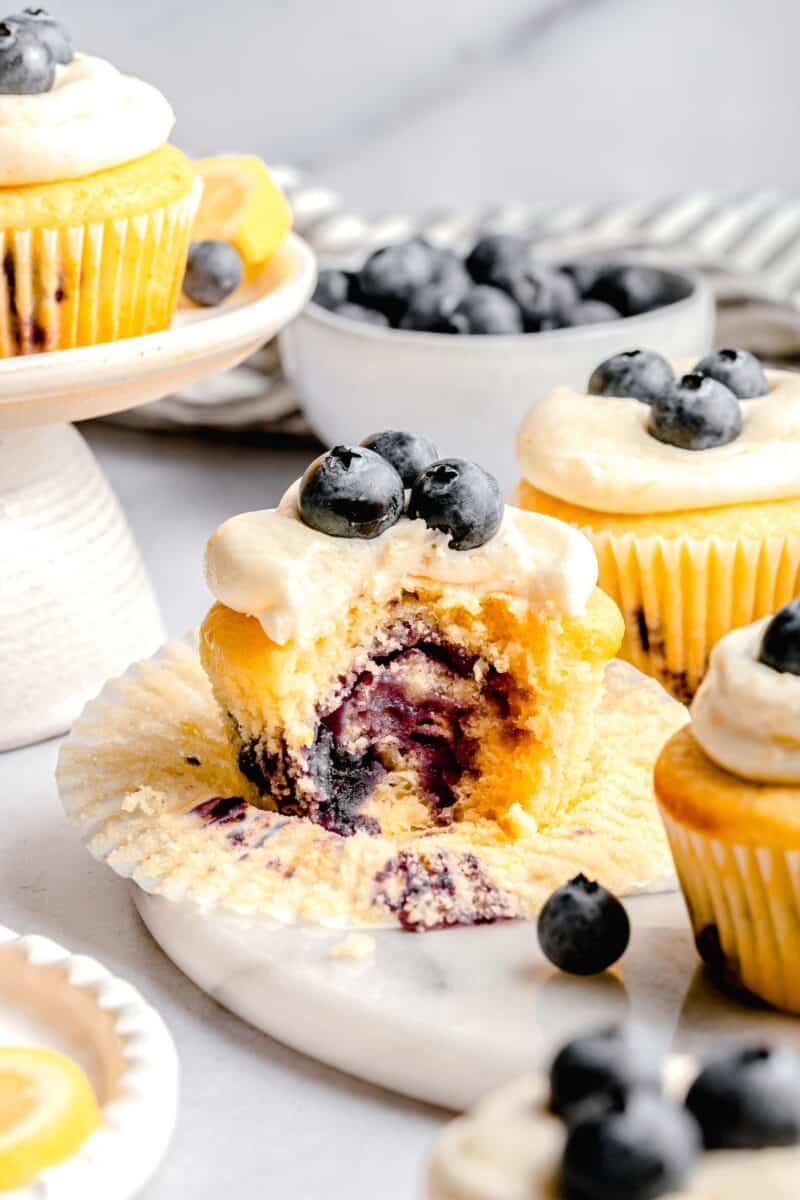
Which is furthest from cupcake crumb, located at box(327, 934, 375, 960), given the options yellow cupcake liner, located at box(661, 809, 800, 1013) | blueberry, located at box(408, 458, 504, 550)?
blueberry, located at box(408, 458, 504, 550)

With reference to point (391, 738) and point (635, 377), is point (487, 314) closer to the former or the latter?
point (635, 377)

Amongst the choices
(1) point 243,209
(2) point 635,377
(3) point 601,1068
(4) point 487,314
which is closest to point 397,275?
(4) point 487,314

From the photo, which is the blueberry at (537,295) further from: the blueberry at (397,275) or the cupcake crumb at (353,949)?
the cupcake crumb at (353,949)

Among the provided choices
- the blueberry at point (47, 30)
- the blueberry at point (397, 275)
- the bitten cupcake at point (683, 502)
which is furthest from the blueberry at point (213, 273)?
the blueberry at point (397, 275)


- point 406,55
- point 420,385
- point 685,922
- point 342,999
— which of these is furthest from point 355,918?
point 406,55

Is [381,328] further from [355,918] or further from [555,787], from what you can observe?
[355,918]
